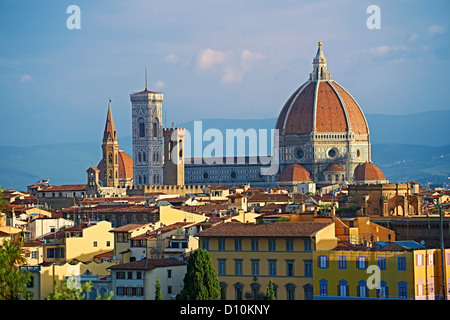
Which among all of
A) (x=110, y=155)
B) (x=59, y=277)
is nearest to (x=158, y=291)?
(x=59, y=277)

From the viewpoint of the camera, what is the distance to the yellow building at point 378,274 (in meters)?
35.0

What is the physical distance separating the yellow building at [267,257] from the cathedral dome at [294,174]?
309 feet

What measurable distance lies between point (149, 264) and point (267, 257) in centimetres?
364

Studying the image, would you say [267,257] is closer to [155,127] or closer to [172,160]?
[172,160]

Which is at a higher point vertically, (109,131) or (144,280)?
(109,131)

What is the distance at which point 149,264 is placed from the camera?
3762 centimetres

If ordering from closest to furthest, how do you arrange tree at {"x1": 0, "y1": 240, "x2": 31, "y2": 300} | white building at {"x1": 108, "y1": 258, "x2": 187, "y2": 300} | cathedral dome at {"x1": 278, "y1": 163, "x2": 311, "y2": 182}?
tree at {"x1": 0, "y1": 240, "x2": 31, "y2": 300} < white building at {"x1": 108, "y1": 258, "x2": 187, "y2": 300} < cathedral dome at {"x1": 278, "y1": 163, "x2": 311, "y2": 182}

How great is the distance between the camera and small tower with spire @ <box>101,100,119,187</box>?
435 ft

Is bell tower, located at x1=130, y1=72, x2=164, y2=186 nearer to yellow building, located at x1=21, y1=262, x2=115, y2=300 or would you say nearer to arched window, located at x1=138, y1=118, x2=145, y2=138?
arched window, located at x1=138, y1=118, x2=145, y2=138

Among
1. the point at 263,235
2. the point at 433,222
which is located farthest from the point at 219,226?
the point at 433,222

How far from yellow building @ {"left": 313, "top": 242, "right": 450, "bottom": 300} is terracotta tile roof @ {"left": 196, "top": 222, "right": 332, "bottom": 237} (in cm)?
162

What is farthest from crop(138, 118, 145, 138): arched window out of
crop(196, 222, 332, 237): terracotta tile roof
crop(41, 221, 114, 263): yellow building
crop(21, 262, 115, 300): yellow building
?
crop(21, 262, 115, 300): yellow building

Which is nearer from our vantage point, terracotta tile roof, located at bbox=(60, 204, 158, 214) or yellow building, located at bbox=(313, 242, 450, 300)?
yellow building, located at bbox=(313, 242, 450, 300)
